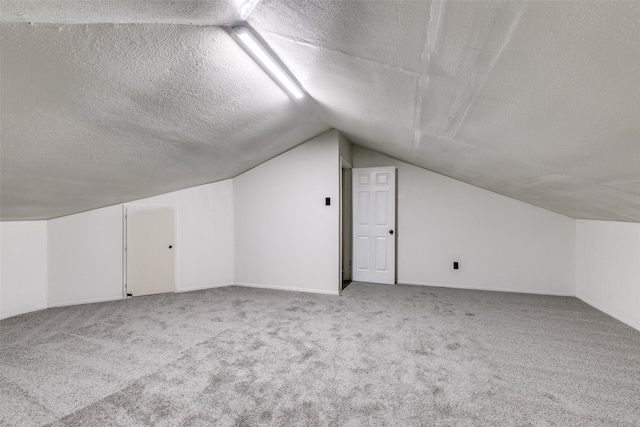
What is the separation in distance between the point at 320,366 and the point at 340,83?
2128mm

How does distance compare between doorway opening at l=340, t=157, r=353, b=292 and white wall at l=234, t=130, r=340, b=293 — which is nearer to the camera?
white wall at l=234, t=130, r=340, b=293

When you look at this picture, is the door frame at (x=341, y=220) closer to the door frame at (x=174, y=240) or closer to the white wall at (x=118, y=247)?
the white wall at (x=118, y=247)

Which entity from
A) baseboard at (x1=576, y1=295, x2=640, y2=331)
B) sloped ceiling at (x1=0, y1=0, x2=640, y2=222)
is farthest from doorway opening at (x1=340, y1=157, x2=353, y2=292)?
baseboard at (x1=576, y1=295, x2=640, y2=331)

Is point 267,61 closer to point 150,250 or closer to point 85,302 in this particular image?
point 150,250

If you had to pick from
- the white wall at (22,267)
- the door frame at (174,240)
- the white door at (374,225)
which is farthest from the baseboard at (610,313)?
the white wall at (22,267)

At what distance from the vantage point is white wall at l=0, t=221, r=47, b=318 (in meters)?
3.32

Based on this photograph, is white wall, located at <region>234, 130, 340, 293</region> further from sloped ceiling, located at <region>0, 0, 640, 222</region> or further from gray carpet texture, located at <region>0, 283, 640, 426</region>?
sloped ceiling, located at <region>0, 0, 640, 222</region>

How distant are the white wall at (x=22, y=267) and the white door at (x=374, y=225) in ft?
14.2

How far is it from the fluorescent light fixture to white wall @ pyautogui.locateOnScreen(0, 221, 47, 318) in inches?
142

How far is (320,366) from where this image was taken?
7.30 feet

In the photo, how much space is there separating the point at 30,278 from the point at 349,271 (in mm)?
4380

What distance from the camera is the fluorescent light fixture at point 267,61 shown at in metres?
1.65

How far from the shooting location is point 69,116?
1.78 meters

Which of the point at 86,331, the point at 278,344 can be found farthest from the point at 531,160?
the point at 86,331
